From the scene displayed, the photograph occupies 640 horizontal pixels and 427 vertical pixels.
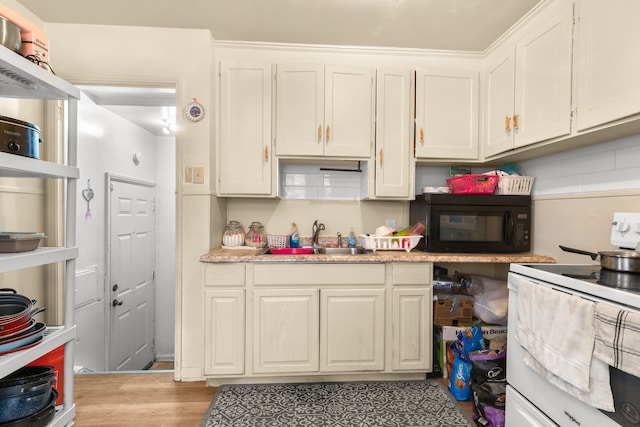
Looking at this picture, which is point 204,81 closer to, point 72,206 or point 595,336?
point 72,206

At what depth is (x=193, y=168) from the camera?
2.26m

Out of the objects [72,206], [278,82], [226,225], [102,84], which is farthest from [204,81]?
[72,206]

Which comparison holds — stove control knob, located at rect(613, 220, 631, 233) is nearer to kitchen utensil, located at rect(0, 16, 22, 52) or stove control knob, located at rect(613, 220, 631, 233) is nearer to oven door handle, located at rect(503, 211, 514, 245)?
oven door handle, located at rect(503, 211, 514, 245)

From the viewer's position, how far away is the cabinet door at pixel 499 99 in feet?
6.93

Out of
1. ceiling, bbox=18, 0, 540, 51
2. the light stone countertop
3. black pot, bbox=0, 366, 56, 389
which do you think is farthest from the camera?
the light stone countertop

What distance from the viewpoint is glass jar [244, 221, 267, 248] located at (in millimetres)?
2498

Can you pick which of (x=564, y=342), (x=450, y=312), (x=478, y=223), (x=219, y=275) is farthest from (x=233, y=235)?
(x=564, y=342)

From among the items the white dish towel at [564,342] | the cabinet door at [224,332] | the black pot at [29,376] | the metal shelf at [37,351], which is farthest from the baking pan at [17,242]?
the white dish towel at [564,342]

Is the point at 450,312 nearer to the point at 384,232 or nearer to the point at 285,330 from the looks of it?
the point at 384,232

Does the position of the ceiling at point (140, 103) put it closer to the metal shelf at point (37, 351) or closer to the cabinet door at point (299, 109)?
the cabinet door at point (299, 109)

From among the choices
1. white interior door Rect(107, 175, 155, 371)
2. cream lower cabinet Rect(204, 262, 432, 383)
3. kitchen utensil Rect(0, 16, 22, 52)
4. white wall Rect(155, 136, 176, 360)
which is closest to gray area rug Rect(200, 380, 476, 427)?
cream lower cabinet Rect(204, 262, 432, 383)

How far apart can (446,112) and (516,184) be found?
75 cm

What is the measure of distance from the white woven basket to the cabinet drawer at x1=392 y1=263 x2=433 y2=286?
32.2 inches

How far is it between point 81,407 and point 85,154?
6.43 ft
